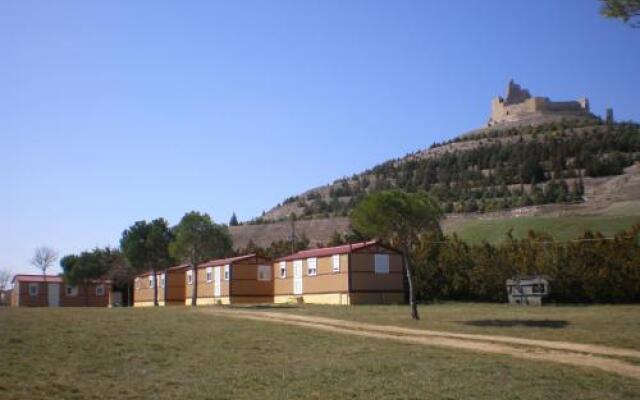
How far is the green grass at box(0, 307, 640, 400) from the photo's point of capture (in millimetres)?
11945

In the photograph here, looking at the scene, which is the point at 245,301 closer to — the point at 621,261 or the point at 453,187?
the point at 621,261

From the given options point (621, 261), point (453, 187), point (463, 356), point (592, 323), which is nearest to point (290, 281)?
point (621, 261)

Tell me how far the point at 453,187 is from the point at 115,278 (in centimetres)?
5543

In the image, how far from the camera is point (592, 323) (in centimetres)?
2467

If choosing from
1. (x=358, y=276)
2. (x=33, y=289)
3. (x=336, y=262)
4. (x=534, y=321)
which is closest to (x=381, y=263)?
(x=358, y=276)

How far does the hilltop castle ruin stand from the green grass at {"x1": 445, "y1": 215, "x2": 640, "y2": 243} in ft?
265

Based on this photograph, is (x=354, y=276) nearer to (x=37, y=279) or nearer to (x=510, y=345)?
(x=510, y=345)

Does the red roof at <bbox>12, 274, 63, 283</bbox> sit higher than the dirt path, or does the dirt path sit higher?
the red roof at <bbox>12, 274, 63, 283</bbox>

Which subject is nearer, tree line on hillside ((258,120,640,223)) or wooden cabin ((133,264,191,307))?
wooden cabin ((133,264,191,307))

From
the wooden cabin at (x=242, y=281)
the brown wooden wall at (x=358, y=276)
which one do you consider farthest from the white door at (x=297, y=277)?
the wooden cabin at (x=242, y=281)

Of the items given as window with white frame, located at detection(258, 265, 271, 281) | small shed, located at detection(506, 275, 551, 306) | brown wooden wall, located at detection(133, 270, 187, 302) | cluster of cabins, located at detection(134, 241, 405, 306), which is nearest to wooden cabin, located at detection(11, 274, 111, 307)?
brown wooden wall, located at detection(133, 270, 187, 302)

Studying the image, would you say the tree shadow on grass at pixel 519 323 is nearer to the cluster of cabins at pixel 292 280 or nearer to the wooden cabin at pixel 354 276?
the wooden cabin at pixel 354 276

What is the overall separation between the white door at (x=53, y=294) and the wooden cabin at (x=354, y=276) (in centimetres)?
3384

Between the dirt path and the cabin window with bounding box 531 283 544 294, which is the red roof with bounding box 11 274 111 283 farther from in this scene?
the dirt path
